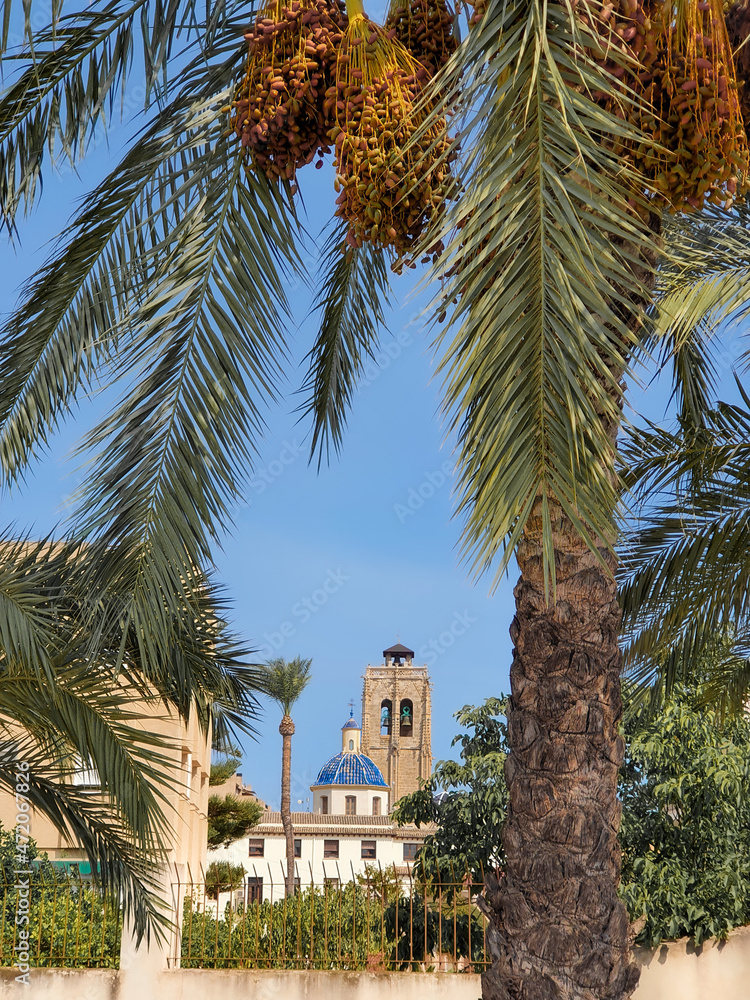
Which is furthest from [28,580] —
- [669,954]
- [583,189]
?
[669,954]

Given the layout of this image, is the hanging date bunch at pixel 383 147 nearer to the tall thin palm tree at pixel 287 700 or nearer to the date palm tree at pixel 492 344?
the date palm tree at pixel 492 344

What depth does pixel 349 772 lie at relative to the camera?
66500 millimetres

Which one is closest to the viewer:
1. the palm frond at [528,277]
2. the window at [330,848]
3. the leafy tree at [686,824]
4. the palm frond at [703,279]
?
the palm frond at [528,277]

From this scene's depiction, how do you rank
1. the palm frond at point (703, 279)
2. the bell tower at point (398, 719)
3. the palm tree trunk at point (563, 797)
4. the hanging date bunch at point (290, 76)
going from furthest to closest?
the bell tower at point (398, 719) < the palm frond at point (703, 279) < the hanging date bunch at point (290, 76) < the palm tree trunk at point (563, 797)

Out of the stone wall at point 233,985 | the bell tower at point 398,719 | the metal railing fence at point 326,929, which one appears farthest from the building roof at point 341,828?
the stone wall at point 233,985

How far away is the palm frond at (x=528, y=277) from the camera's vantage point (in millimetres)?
2836

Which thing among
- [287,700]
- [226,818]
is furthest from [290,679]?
[226,818]

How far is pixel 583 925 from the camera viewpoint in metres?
3.46

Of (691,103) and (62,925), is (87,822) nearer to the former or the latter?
(62,925)

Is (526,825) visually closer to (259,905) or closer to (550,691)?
(550,691)

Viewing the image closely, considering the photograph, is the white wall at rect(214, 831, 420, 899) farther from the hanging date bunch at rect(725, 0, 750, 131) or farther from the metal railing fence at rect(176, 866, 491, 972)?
the hanging date bunch at rect(725, 0, 750, 131)

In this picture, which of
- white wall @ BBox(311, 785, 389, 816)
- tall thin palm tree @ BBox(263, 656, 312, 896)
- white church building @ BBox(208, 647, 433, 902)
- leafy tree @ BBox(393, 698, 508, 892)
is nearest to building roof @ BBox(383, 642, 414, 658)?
white church building @ BBox(208, 647, 433, 902)

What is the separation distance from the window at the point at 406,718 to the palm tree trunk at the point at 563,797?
81.1m

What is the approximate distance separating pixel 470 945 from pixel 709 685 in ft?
12.1
